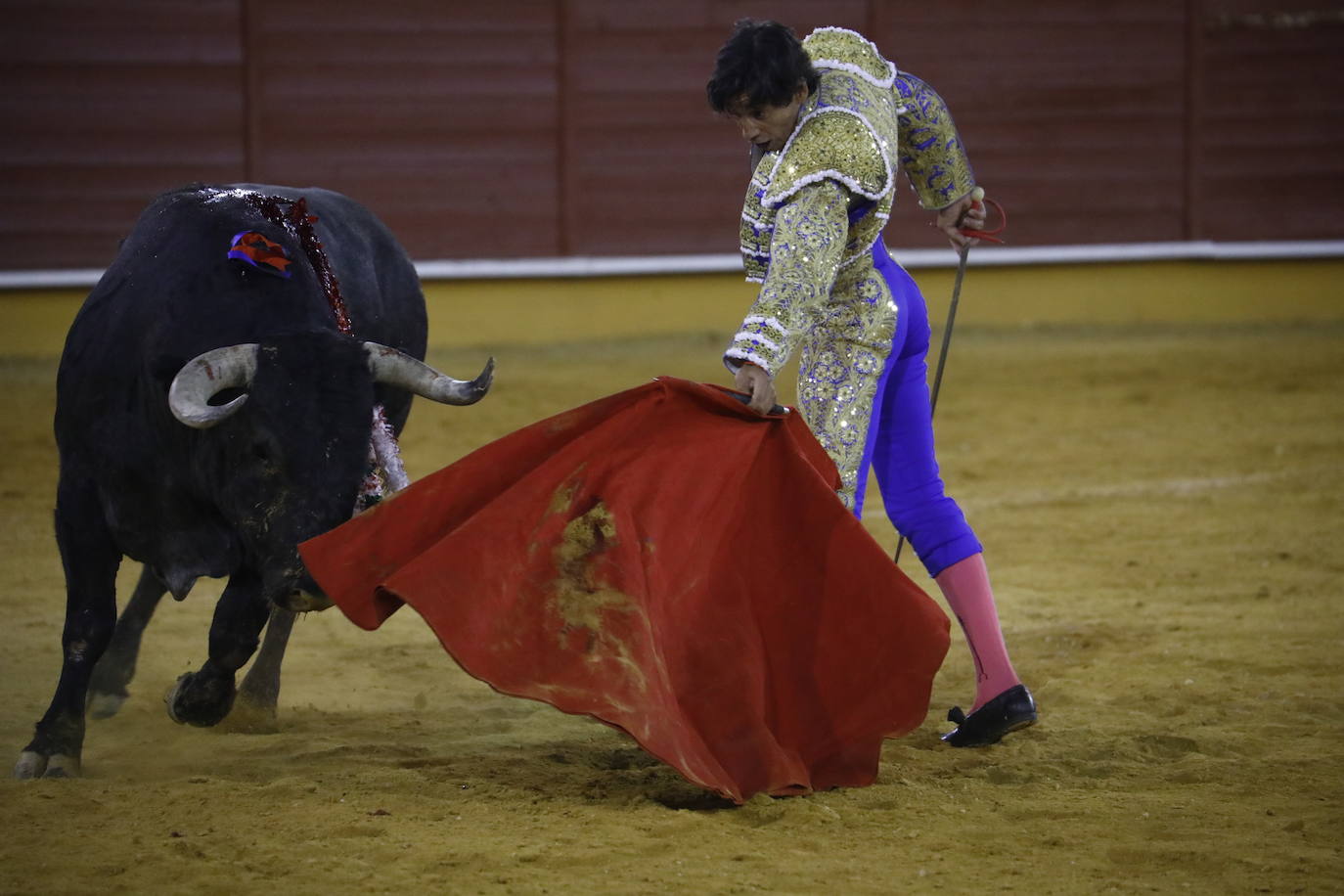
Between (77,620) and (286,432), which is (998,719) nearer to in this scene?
(286,432)

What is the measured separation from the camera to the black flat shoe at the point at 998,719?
2938 mm

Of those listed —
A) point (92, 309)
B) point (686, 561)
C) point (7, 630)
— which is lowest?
point (7, 630)

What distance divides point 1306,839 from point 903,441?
3.08 feet

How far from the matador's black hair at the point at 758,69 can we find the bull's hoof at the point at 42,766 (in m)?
1.56

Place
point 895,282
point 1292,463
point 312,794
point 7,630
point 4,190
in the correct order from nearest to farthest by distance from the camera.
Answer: point 312,794 < point 895,282 < point 7,630 < point 1292,463 < point 4,190

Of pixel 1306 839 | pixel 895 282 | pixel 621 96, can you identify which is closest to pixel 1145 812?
pixel 1306 839

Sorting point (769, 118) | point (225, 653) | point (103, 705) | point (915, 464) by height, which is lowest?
point (103, 705)

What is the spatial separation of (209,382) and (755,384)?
0.93 m

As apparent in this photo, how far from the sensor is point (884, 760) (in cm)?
289

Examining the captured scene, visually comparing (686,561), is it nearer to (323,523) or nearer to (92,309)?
(323,523)

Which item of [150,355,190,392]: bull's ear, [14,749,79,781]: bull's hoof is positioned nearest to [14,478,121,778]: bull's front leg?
[14,749,79,781]: bull's hoof

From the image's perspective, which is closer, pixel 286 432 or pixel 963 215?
pixel 286 432

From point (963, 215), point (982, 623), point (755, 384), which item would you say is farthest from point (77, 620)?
point (963, 215)

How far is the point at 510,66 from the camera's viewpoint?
8.02 metres
